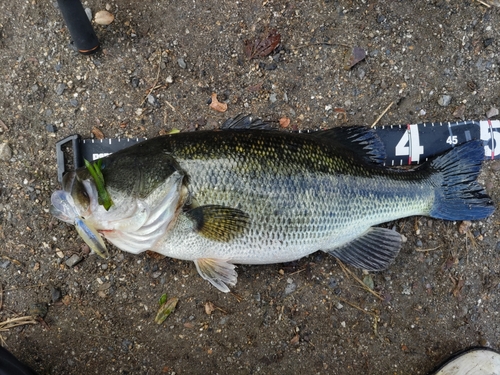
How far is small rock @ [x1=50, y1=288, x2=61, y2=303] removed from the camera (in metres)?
2.90

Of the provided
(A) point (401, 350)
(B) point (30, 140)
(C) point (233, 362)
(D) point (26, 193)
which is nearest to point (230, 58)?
(B) point (30, 140)

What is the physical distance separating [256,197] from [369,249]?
1.03 metres

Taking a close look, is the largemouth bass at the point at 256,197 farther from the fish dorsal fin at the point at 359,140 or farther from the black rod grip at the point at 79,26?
the black rod grip at the point at 79,26

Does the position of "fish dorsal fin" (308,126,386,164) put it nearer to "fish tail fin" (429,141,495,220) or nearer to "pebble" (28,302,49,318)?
"fish tail fin" (429,141,495,220)

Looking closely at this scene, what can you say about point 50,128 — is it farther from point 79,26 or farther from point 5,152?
point 79,26

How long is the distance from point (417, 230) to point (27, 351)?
325cm

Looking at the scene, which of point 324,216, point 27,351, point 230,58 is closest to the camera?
point 324,216

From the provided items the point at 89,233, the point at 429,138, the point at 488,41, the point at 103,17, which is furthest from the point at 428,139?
the point at 103,17

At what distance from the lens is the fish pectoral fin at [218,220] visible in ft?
7.84

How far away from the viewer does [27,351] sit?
289cm

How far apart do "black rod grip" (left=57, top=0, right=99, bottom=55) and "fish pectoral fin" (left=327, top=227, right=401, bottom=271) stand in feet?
7.94

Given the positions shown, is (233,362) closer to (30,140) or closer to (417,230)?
(417,230)

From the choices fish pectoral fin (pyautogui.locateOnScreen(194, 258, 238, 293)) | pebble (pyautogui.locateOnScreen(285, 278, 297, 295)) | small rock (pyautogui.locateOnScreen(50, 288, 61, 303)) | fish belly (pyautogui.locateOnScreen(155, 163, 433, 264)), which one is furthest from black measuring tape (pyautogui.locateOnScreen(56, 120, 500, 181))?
small rock (pyautogui.locateOnScreen(50, 288, 61, 303))

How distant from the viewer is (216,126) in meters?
3.03
